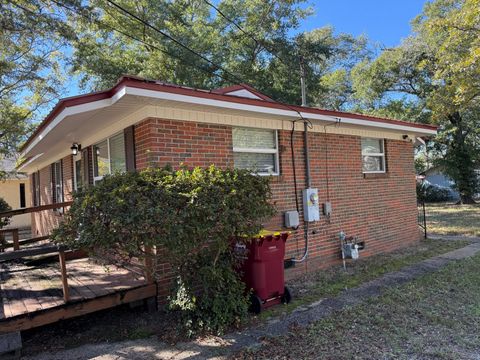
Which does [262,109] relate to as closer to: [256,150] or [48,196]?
[256,150]

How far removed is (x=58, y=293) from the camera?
493 cm

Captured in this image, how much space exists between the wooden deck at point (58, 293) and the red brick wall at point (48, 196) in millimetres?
3168

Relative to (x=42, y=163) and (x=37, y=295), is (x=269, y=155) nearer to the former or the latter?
(x=37, y=295)

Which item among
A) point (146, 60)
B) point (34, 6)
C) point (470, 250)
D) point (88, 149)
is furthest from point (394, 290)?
point (146, 60)

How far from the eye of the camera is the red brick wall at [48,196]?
9.93m

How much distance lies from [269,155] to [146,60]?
13814 mm

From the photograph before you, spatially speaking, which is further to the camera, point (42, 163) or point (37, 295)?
point (42, 163)

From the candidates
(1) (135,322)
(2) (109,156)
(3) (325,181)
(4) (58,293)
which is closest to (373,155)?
(3) (325,181)

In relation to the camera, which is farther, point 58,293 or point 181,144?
point 181,144

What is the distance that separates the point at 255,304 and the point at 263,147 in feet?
9.70

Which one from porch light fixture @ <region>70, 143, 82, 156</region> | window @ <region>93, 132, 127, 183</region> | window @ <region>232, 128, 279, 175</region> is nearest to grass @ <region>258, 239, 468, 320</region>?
window @ <region>232, 128, 279, 175</region>

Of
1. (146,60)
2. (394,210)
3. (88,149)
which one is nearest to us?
(88,149)

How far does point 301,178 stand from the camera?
7.20 metres

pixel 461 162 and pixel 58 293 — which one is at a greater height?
pixel 461 162
